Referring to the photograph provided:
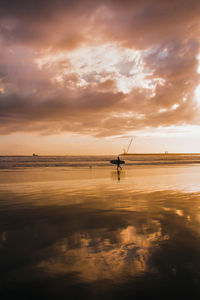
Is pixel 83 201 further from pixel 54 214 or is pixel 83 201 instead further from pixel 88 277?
pixel 88 277

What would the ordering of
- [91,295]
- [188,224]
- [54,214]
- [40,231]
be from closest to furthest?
[91,295], [40,231], [188,224], [54,214]

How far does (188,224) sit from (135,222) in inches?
92.8

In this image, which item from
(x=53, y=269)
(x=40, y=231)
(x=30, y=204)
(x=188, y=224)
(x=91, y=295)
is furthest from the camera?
(x=30, y=204)

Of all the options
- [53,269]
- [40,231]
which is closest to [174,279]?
[53,269]

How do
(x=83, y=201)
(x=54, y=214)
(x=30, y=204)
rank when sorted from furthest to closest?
(x=83, y=201), (x=30, y=204), (x=54, y=214)

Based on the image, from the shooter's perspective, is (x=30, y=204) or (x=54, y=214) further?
(x=30, y=204)

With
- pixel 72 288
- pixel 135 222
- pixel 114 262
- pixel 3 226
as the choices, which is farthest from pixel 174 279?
pixel 3 226

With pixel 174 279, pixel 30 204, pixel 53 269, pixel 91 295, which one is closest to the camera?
pixel 91 295

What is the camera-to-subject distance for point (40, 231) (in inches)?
350

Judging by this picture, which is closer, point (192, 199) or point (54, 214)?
point (54, 214)

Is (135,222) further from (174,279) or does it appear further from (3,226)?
(3,226)

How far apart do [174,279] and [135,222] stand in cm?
453

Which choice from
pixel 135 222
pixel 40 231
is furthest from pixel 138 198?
pixel 40 231

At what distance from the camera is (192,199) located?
15133 mm
